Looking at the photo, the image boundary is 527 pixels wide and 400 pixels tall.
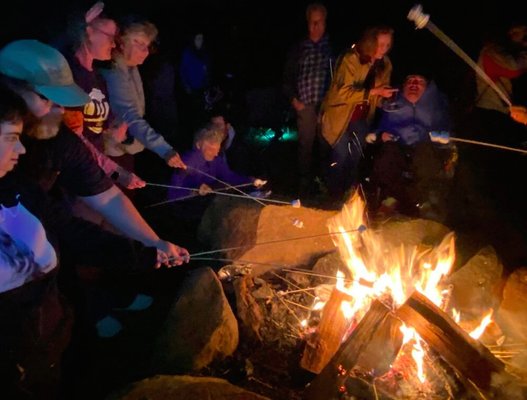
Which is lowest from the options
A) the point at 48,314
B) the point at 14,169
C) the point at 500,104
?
the point at 48,314

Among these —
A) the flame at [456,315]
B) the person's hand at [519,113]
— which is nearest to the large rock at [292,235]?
the flame at [456,315]

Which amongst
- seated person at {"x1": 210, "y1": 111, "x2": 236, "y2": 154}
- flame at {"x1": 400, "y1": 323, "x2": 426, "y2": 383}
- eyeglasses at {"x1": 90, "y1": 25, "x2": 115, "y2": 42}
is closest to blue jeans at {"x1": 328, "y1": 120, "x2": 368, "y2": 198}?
seated person at {"x1": 210, "y1": 111, "x2": 236, "y2": 154}

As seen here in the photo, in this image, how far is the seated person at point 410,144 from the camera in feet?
20.1

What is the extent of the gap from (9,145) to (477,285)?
414 cm

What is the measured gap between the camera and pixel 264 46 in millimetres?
9250

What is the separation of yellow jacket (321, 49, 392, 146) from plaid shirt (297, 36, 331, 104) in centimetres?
30

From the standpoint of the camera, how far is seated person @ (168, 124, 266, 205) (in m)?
5.32

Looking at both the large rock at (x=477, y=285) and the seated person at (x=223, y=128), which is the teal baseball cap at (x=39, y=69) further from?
the large rock at (x=477, y=285)

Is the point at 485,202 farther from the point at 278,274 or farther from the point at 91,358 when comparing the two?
the point at 91,358

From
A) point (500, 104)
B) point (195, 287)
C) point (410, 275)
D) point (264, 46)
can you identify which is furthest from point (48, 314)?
point (264, 46)

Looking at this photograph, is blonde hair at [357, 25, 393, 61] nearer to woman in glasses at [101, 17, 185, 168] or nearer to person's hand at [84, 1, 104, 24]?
woman in glasses at [101, 17, 185, 168]

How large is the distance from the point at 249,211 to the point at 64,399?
2.42 meters

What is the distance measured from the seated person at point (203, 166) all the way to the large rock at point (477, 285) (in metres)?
2.37

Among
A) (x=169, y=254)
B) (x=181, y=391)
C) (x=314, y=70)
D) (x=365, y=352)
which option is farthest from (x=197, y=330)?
(x=314, y=70)
